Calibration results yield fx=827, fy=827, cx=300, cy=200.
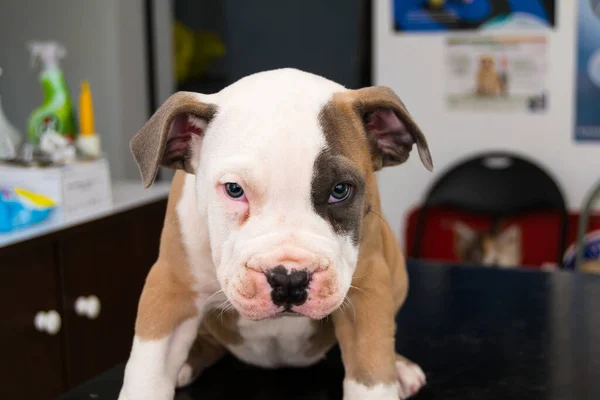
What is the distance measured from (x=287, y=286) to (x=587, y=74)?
6.93 ft

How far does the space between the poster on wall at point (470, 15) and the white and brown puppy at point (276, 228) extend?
1848 mm

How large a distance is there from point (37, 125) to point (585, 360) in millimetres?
1408

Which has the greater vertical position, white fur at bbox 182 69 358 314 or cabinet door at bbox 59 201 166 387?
white fur at bbox 182 69 358 314

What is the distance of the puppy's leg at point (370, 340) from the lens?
880 millimetres

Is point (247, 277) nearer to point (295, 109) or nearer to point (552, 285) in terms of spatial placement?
point (295, 109)

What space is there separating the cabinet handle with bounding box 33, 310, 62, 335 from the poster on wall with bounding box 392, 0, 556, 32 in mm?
1571

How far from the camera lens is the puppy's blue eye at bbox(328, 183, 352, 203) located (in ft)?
2.67

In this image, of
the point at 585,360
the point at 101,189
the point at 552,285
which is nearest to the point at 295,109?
the point at 585,360

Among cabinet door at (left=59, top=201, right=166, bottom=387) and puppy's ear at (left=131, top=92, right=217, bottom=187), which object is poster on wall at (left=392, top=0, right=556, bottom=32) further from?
puppy's ear at (left=131, top=92, right=217, bottom=187)

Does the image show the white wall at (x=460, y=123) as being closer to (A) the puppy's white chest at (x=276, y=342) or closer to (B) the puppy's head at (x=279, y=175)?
(A) the puppy's white chest at (x=276, y=342)

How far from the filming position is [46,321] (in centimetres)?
174

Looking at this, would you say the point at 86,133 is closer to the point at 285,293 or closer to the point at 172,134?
the point at 172,134

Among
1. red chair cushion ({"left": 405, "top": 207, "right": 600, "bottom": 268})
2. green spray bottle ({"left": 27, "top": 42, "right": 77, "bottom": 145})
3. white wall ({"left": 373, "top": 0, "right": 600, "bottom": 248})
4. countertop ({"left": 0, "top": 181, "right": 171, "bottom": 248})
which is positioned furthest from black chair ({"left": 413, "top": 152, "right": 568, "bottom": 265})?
green spray bottle ({"left": 27, "top": 42, "right": 77, "bottom": 145})

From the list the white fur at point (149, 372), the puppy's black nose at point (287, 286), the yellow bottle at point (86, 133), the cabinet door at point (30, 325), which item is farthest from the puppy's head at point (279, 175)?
the yellow bottle at point (86, 133)
